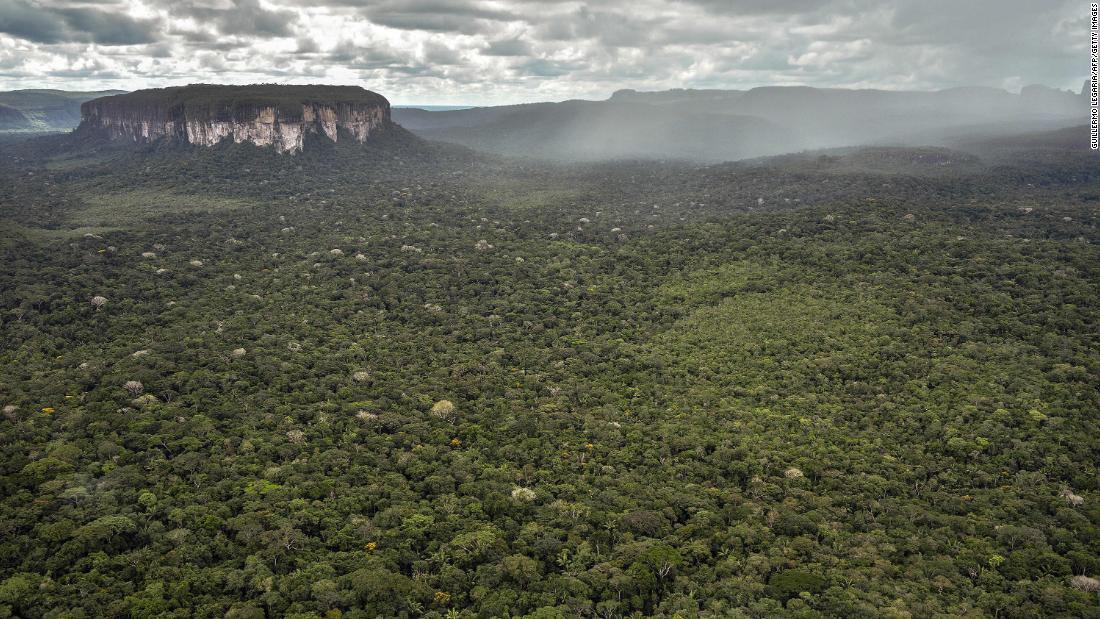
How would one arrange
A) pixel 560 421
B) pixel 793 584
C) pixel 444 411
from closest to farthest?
pixel 793 584 → pixel 560 421 → pixel 444 411

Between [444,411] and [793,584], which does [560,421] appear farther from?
[793,584]

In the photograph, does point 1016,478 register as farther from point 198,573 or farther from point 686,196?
point 686,196

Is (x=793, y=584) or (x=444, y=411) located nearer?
(x=793, y=584)

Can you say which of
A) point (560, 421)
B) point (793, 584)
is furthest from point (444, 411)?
point (793, 584)

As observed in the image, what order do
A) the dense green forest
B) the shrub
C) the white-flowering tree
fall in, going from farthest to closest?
the white-flowering tree
the dense green forest
the shrub

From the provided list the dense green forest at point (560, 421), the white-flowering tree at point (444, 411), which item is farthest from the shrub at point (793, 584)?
the white-flowering tree at point (444, 411)

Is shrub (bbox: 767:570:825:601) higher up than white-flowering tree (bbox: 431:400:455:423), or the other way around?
white-flowering tree (bbox: 431:400:455:423)

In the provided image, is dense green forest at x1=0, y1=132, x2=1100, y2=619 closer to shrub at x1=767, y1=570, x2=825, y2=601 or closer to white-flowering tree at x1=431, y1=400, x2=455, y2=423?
shrub at x1=767, y1=570, x2=825, y2=601

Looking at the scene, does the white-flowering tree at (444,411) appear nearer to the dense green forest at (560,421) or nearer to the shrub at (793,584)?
the dense green forest at (560,421)

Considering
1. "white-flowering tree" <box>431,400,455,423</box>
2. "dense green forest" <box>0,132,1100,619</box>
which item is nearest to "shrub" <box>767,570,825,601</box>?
"dense green forest" <box>0,132,1100,619</box>
